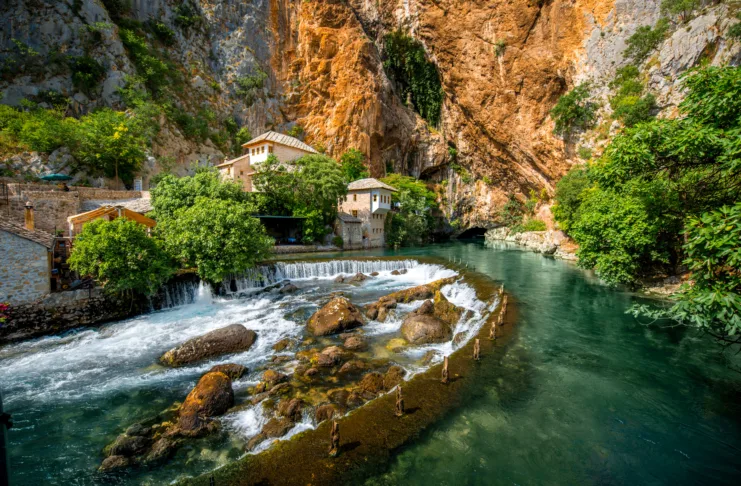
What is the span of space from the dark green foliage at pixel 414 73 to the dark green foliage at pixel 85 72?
39.4m

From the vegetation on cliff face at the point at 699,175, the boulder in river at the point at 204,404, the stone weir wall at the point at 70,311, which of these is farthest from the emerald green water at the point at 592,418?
the stone weir wall at the point at 70,311

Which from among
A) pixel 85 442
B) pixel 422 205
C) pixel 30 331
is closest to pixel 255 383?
pixel 85 442

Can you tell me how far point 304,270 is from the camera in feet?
76.6

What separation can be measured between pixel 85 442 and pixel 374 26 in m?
62.6

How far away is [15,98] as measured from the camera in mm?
29500

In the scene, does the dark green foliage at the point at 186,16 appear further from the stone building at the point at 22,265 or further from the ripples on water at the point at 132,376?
the ripples on water at the point at 132,376

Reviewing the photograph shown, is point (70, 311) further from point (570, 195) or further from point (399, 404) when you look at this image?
point (570, 195)

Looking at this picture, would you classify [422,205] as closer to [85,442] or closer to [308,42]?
[308,42]

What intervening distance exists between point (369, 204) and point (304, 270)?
16.2 m

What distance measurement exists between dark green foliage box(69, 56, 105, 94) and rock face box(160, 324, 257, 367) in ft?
122

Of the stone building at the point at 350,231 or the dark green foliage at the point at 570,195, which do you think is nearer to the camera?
the dark green foliage at the point at 570,195

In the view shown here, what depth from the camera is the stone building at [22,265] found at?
12363 mm

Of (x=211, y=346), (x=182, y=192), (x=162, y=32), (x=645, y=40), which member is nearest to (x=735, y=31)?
(x=645, y=40)

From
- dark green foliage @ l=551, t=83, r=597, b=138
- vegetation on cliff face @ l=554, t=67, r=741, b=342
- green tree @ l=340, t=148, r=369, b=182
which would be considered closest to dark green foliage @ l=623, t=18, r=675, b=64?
dark green foliage @ l=551, t=83, r=597, b=138
